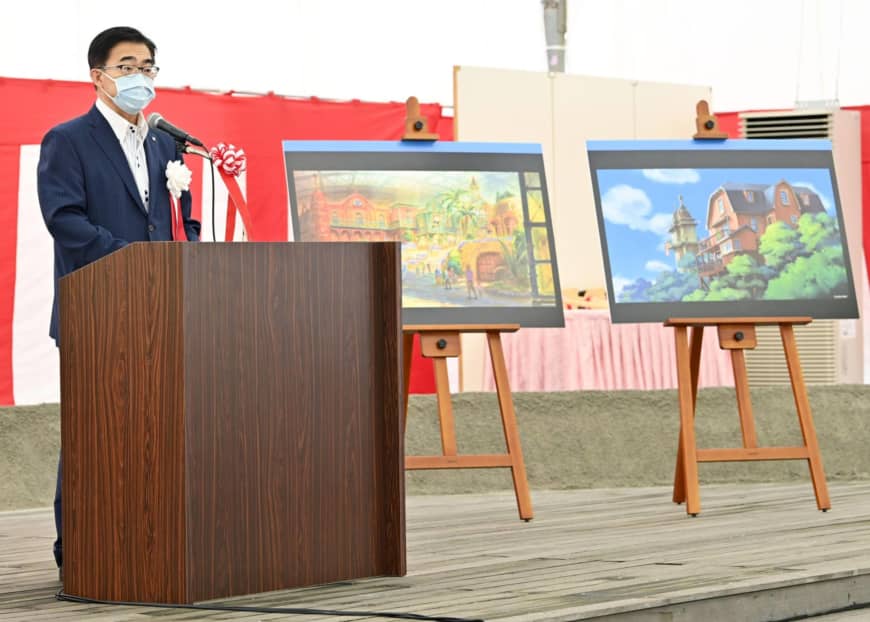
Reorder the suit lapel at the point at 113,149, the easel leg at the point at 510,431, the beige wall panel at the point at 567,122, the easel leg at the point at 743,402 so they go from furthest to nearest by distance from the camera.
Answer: the beige wall panel at the point at 567,122, the easel leg at the point at 743,402, the easel leg at the point at 510,431, the suit lapel at the point at 113,149

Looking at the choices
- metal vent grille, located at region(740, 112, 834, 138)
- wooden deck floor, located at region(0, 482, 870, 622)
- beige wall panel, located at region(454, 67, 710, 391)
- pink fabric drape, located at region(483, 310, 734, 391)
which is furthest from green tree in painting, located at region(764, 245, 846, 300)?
metal vent grille, located at region(740, 112, 834, 138)

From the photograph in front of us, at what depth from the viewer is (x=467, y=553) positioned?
3830 mm

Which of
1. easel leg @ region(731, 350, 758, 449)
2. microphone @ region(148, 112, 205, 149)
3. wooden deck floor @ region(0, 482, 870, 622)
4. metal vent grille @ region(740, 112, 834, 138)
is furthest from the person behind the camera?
A: metal vent grille @ region(740, 112, 834, 138)

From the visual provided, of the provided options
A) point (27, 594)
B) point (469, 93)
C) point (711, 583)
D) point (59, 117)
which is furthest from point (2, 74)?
point (711, 583)

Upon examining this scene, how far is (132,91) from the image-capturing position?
3492 mm

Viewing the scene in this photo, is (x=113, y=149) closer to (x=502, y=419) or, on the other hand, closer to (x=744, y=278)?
(x=502, y=419)

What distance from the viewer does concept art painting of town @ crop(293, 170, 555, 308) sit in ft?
15.8

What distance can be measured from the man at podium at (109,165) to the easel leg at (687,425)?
189 cm

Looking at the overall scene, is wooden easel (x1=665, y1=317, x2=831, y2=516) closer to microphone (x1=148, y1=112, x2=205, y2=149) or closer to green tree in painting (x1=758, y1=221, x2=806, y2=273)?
green tree in painting (x1=758, y1=221, x2=806, y2=273)

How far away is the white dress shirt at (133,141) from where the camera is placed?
3531 millimetres

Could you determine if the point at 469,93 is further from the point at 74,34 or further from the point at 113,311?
the point at 113,311

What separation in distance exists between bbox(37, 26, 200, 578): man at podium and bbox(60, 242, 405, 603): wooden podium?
379mm

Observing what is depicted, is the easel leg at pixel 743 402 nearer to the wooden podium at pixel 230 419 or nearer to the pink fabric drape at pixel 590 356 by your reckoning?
the pink fabric drape at pixel 590 356

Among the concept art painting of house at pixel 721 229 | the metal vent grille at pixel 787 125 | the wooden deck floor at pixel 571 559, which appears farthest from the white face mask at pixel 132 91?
the metal vent grille at pixel 787 125
